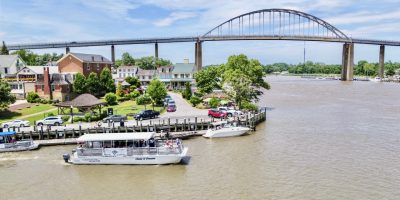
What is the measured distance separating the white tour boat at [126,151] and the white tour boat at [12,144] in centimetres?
768

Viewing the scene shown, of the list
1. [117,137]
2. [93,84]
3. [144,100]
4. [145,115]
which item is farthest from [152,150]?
[93,84]

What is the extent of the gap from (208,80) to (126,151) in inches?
1655

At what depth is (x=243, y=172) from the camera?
30.2 meters

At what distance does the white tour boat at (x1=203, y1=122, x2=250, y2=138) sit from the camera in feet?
139

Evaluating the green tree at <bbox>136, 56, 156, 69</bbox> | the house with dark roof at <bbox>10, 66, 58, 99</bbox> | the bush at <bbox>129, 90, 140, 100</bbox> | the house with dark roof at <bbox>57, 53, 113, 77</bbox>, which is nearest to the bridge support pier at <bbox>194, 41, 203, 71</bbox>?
the green tree at <bbox>136, 56, 156, 69</bbox>

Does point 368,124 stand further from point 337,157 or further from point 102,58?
point 102,58

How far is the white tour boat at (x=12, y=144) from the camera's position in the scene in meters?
38.4

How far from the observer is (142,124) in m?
45.3

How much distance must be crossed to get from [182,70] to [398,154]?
248 feet

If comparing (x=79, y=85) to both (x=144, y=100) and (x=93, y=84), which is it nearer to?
(x=93, y=84)

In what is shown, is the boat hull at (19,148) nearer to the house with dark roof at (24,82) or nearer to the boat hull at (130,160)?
the boat hull at (130,160)

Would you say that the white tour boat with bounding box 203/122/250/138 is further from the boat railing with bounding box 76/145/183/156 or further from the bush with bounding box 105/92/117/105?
the bush with bounding box 105/92/117/105

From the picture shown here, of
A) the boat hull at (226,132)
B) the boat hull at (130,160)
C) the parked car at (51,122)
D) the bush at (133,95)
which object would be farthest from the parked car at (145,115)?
the bush at (133,95)

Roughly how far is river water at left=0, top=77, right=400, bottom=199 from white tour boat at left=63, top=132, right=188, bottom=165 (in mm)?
751
